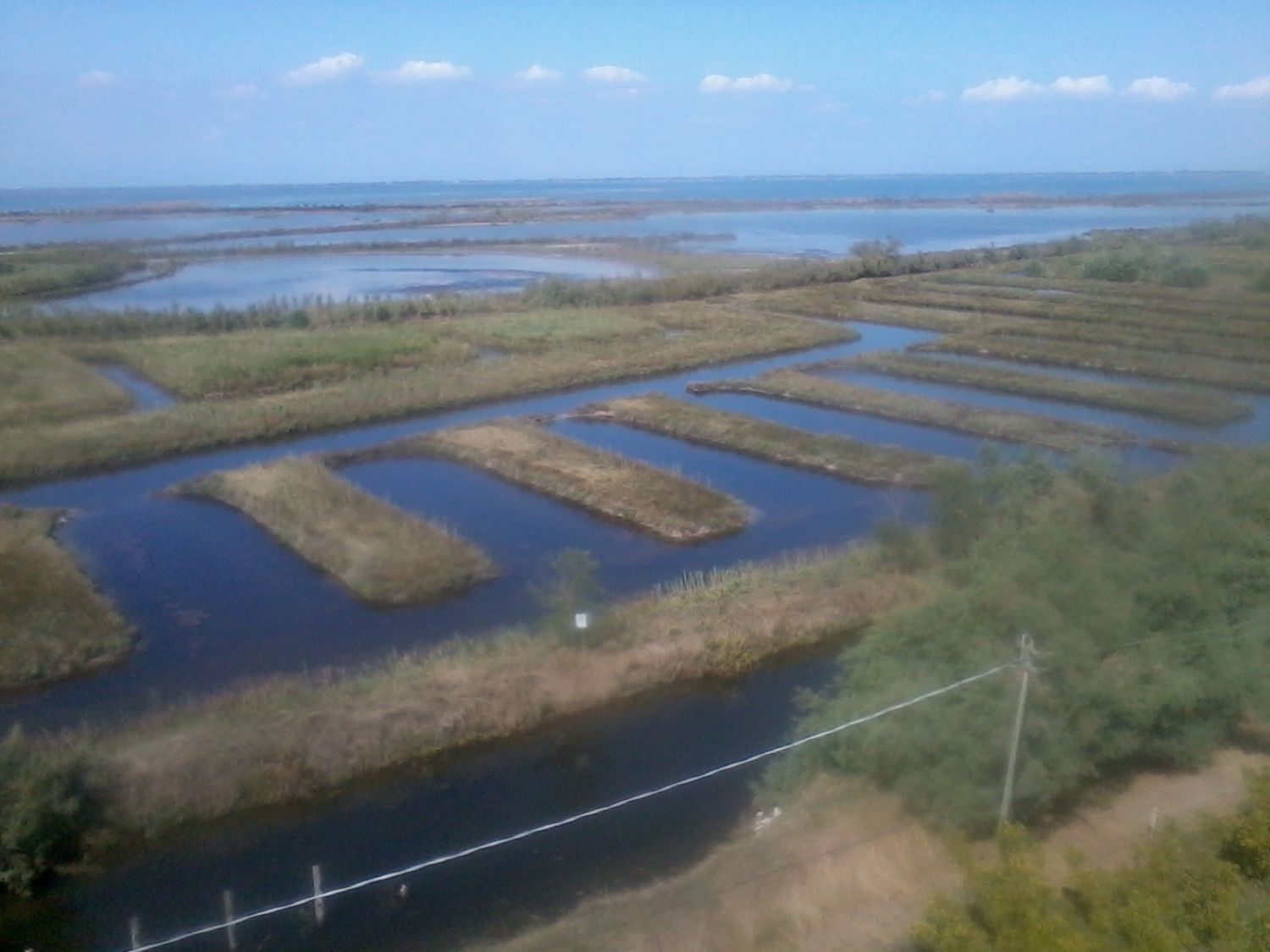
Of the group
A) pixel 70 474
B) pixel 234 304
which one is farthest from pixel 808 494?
pixel 234 304

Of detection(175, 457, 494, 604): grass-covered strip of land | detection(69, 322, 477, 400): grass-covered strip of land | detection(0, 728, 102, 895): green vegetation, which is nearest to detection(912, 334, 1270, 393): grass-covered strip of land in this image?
detection(175, 457, 494, 604): grass-covered strip of land

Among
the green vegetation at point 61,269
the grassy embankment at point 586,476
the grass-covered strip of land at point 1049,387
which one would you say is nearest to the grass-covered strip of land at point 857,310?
the grass-covered strip of land at point 1049,387

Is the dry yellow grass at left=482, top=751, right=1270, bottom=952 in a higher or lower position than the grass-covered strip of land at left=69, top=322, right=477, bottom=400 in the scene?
lower

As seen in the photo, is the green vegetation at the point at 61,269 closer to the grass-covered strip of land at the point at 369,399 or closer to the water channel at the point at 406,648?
the grass-covered strip of land at the point at 369,399

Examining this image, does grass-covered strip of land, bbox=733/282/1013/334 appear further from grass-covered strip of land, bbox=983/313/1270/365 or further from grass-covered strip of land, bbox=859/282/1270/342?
grass-covered strip of land, bbox=983/313/1270/365

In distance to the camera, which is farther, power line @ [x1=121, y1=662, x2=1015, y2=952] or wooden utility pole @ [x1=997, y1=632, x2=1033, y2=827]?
power line @ [x1=121, y1=662, x2=1015, y2=952]

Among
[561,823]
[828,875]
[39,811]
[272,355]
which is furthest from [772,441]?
[39,811]

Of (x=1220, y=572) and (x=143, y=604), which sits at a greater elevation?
(x=1220, y=572)

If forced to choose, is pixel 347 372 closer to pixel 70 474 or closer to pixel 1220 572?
pixel 70 474
